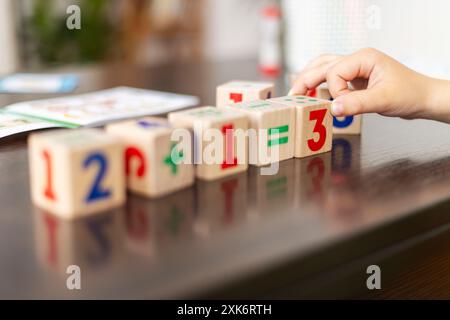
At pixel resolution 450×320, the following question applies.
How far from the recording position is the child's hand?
2.43 feet

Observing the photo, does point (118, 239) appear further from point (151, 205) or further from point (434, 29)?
point (434, 29)

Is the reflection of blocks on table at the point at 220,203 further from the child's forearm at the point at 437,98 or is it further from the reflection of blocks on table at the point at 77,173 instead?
the child's forearm at the point at 437,98

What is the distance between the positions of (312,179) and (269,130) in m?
0.08

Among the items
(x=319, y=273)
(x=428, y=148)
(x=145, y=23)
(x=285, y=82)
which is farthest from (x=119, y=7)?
(x=319, y=273)

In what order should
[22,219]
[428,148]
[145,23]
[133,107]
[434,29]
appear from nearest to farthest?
1. [22,219]
2. [428,148]
3. [133,107]
4. [434,29]
5. [145,23]

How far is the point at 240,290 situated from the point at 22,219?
24cm

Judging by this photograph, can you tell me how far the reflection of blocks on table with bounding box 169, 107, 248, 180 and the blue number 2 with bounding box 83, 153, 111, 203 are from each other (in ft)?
0.39

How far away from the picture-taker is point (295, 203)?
1.92 ft

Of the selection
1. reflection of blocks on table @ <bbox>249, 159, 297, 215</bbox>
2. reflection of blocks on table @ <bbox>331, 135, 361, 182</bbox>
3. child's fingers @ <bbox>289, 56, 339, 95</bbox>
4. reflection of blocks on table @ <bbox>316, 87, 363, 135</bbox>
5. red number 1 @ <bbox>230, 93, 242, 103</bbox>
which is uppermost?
child's fingers @ <bbox>289, 56, 339, 95</bbox>

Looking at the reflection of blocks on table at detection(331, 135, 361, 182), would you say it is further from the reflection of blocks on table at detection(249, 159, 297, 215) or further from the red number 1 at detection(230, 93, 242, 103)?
the red number 1 at detection(230, 93, 242, 103)

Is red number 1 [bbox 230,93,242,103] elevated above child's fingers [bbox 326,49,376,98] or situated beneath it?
situated beneath

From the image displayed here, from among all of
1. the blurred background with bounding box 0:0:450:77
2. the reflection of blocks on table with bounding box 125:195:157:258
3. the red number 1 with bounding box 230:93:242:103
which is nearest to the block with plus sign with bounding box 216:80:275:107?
the red number 1 with bounding box 230:93:242:103

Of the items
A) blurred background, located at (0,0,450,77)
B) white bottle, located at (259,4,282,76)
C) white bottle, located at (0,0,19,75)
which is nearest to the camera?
blurred background, located at (0,0,450,77)

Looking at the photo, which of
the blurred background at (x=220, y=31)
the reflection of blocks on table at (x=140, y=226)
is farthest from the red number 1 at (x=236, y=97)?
the blurred background at (x=220, y=31)
